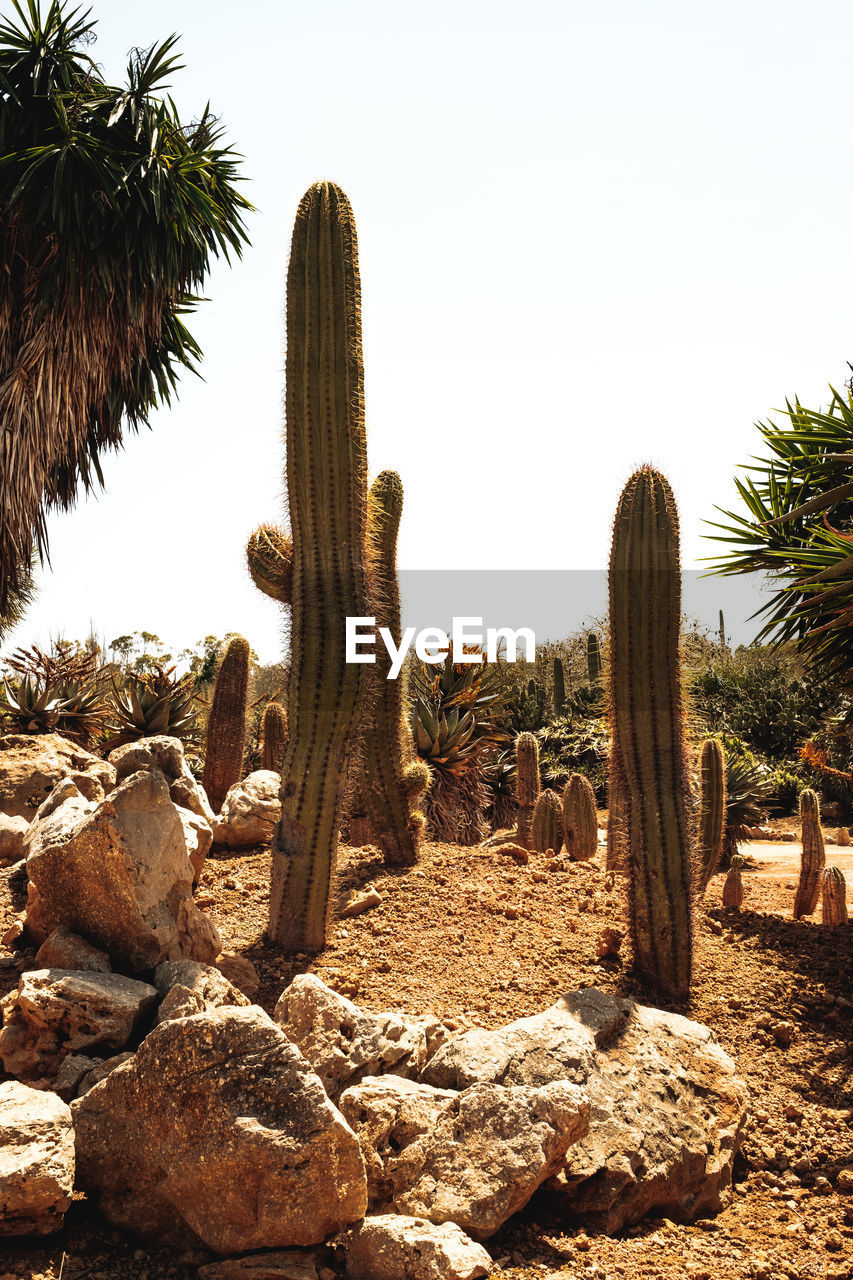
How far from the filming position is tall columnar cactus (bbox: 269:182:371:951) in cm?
521

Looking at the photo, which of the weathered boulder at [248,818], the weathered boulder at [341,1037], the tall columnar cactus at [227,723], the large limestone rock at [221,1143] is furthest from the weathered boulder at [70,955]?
the tall columnar cactus at [227,723]

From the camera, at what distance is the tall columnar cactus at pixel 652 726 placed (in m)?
5.18

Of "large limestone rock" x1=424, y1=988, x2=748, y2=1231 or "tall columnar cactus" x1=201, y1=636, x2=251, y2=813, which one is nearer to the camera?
"large limestone rock" x1=424, y1=988, x2=748, y2=1231

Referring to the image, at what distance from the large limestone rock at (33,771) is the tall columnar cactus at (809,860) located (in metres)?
5.50

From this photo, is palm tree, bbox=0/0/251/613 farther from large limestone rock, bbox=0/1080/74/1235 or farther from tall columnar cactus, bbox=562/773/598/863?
large limestone rock, bbox=0/1080/74/1235

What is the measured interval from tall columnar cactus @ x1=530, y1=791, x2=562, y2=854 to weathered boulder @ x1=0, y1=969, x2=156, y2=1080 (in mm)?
6299

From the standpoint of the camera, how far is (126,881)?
4184mm

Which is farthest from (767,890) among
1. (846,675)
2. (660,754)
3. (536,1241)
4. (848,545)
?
(536,1241)

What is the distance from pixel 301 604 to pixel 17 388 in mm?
6334

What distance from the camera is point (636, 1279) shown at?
294 centimetres

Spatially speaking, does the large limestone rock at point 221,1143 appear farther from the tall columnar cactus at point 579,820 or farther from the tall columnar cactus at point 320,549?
the tall columnar cactus at point 579,820

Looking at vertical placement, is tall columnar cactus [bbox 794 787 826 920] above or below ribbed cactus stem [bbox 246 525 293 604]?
below

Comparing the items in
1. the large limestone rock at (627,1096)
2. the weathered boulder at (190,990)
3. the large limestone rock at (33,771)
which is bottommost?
the large limestone rock at (627,1096)

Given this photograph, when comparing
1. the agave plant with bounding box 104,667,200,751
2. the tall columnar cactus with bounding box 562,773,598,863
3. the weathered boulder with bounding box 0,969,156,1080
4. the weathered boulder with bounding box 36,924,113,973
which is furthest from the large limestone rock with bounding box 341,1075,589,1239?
the agave plant with bounding box 104,667,200,751
